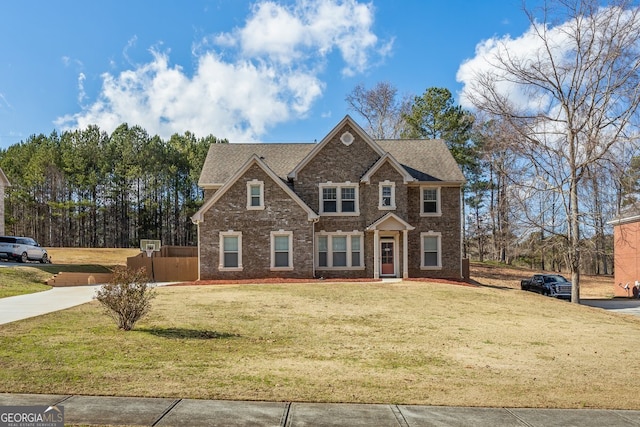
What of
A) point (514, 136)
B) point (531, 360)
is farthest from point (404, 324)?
point (514, 136)

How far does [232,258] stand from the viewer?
30.0m

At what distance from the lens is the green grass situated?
22.4 m

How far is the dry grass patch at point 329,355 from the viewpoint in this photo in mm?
8445

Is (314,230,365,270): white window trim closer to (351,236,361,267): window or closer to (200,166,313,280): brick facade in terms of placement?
(351,236,361,267): window

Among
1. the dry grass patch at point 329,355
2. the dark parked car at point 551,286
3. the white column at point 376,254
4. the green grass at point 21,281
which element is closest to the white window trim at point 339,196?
the white column at point 376,254

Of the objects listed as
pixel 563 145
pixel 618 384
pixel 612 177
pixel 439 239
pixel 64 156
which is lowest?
pixel 618 384

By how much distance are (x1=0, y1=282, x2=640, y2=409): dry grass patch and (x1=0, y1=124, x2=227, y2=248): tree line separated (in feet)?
161

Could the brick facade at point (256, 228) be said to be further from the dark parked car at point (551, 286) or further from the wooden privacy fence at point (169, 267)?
the dark parked car at point (551, 286)

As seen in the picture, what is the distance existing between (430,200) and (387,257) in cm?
452

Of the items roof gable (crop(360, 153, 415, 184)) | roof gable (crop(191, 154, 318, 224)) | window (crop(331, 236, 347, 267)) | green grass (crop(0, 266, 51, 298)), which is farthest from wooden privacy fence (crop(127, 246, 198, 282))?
roof gable (crop(360, 153, 415, 184))

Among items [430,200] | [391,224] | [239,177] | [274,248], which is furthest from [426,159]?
[239,177]

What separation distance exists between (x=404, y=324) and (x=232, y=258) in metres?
16.2

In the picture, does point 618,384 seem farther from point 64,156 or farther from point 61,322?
point 64,156

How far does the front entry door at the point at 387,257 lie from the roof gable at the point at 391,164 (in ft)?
12.3
